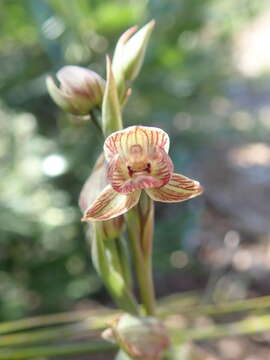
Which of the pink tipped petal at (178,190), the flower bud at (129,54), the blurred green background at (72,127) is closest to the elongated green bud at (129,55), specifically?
the flower bud at (129,54)

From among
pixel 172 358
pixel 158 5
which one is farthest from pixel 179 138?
pixel 172 358

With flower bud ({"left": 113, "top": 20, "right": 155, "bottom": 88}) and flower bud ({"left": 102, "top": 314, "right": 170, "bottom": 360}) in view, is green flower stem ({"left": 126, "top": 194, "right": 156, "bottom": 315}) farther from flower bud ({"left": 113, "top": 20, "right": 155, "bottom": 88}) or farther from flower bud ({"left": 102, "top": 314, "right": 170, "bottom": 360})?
flower bud ({"left": 113, "top": 20, "right": 155, "bottom": 88})

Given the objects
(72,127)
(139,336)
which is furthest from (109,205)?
(72,127)

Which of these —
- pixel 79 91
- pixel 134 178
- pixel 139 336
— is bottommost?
pixel 139 336

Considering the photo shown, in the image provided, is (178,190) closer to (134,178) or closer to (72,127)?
(134,178)

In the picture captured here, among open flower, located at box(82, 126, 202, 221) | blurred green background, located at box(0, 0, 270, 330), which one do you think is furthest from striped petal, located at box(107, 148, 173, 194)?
blurred green background, located at box(0, 0, 270, 330)

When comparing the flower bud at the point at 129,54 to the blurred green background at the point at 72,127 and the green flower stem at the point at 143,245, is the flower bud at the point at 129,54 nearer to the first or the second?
the green flower stem at the point at 143,245

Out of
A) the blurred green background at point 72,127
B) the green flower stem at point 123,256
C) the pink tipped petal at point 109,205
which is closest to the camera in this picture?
the pink tipped petal at point 109,205

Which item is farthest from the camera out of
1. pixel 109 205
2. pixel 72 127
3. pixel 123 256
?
pixel 72 127

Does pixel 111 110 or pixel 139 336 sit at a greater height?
pixel 111 110
